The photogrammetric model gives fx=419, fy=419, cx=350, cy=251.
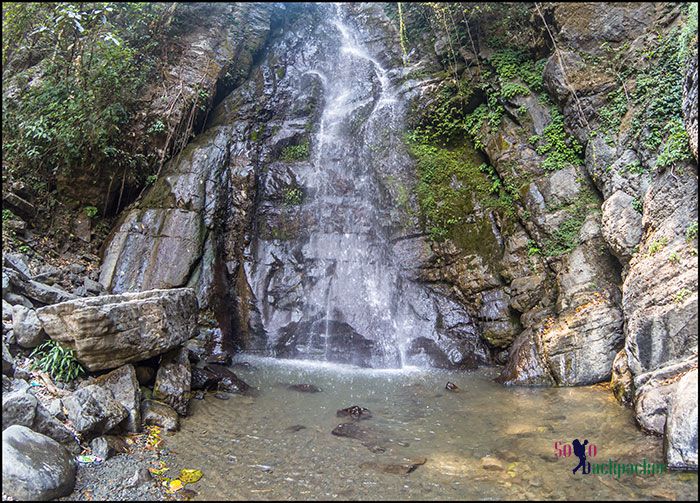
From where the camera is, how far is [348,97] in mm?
13766

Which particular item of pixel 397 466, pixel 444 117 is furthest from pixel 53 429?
pixel 444 117

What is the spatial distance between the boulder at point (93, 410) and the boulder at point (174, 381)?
83 cm

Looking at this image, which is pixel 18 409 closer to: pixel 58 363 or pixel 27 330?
pixel 58 363

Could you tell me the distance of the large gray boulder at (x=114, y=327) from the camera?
17.5ft

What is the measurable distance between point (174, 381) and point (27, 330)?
1989 mm

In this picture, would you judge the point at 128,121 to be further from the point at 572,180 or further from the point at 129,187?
the point at 572,180

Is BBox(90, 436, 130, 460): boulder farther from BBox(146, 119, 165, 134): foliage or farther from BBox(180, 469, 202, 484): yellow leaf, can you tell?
BBox(146, 119, 165, 134): foliage

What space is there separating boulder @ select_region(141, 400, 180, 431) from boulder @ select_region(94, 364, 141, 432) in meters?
0.16

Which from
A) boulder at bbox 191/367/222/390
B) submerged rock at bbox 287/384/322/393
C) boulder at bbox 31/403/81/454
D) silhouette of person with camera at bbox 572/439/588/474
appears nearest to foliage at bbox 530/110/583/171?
silhouette of person with camera at bbox 572/439/588/474

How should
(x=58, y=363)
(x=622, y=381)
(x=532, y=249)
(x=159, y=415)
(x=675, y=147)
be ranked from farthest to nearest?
(x=532, y=249) < (x=675, y=147) < (x=622, y=381) < (x=159, y=415) < (x=58, y=363)

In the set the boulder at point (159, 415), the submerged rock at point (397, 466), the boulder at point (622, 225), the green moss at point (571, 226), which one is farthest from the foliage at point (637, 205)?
the boulder at point (159, 415)

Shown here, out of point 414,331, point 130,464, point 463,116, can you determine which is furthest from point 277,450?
point 463,116

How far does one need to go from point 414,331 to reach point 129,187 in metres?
8.38

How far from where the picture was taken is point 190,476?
432cm
